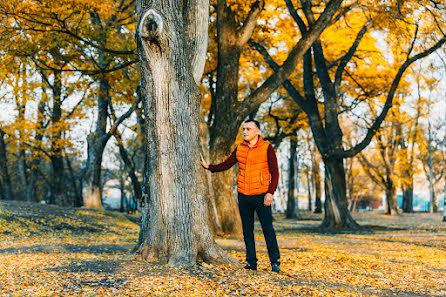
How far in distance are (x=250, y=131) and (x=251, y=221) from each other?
1305 millimetres

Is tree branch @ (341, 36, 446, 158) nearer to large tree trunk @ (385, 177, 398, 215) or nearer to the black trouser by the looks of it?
the black trouser

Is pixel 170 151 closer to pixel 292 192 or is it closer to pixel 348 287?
pixel 348 287

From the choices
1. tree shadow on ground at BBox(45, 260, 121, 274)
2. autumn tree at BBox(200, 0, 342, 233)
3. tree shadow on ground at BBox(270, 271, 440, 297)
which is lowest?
tree shadow on ground at BBox(270, 271, 440, 297)

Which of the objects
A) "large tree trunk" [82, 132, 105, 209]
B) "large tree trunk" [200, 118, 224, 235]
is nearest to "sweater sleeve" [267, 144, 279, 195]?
"large tree trunk" [200, 118, 224, 235]

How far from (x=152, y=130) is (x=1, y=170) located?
880 inches

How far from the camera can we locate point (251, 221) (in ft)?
20.8

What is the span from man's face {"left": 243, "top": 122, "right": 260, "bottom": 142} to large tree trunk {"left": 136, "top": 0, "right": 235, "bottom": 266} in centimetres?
81

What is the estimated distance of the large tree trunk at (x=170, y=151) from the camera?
6.23 metres

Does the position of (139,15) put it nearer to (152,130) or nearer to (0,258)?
(152,130)

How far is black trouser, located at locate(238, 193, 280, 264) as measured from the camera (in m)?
6.16

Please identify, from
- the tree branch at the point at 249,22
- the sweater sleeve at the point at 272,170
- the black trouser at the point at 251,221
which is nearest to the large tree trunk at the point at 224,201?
the tree branch at the point at 249,22

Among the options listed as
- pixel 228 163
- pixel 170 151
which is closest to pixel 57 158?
pixel 170 151

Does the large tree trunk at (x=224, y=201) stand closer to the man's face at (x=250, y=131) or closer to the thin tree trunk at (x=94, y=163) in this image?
the man's face at (x=250, y=131)

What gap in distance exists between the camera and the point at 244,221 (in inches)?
250
